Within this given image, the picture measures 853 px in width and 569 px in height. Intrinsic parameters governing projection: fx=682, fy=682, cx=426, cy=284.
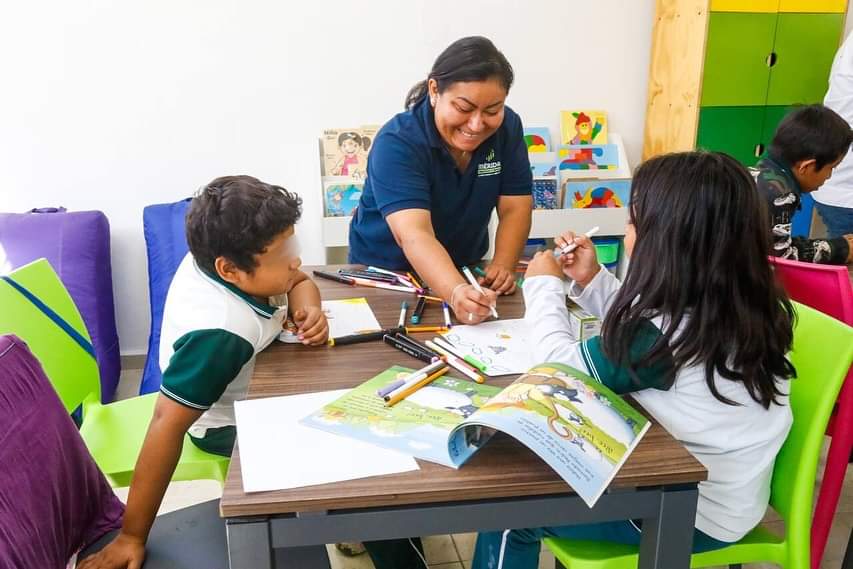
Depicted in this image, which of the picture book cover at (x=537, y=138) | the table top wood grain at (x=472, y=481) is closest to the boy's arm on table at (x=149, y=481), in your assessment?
the table top wood grain at (x=472, y=481)

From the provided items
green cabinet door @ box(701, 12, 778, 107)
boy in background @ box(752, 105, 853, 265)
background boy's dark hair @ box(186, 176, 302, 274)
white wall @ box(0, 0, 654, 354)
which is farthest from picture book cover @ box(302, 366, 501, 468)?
green cabinet door @ box(701, 12, 778, 107)

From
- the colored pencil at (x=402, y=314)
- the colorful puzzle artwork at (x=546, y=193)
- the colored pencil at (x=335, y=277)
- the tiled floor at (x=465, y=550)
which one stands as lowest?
the tiled floor at (x=465, y=550)

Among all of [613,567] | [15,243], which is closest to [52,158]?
[15,243]

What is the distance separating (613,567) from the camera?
114 centimetres

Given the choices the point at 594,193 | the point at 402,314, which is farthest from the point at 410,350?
the point at 594,193

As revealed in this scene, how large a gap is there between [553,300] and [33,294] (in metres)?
1.11

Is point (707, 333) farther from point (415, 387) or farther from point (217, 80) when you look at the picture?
point (217, 80)

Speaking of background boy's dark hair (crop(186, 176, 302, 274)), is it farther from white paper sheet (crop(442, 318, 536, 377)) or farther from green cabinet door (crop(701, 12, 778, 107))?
green cabinet door (crop(701, 12, 778, 107))

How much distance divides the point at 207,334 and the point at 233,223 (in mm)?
206

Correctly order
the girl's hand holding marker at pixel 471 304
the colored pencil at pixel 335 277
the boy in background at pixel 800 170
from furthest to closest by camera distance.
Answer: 1. the boy in background at pixel 800 170
2. the colored pencil at pixel 335 277
3. the girl's hand holding marker at pixel 471 304

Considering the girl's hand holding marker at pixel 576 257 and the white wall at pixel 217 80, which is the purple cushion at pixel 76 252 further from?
the girl's hand holding marker at pixel 576 257

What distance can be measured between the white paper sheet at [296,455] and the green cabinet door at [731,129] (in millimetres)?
2462

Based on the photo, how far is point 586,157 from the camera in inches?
124

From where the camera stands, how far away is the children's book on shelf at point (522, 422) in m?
0.86
